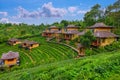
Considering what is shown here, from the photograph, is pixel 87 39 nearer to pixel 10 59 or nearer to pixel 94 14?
pixel 10 59

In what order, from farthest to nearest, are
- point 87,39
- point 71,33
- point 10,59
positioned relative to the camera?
1. point 71,33
2. point 10,59
3. point 87,39

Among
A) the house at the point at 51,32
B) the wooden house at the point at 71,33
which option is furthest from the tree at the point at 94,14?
the house at the point at 51,32

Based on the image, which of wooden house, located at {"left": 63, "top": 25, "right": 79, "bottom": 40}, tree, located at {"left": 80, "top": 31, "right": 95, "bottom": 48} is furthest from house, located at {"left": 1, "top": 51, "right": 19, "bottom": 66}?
wooden house, located at {"left": 63, "top": 25, "right": 79, "bottom": 40}

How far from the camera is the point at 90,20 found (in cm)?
5744

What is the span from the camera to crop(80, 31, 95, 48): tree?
121 ft

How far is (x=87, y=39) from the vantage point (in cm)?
3678

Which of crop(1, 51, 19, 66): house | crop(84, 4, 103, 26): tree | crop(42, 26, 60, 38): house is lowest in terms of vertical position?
crop(1, 51, 19, 66): house

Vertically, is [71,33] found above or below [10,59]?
above

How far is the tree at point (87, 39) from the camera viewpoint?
36906 mm

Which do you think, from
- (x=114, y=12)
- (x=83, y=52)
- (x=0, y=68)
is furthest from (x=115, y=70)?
(x=114, y=12)

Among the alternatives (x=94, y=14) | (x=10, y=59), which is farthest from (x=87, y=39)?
(x=94, y=14)

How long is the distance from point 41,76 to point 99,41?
25380 mm

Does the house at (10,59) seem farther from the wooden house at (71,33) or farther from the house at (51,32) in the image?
the house at (51,32)

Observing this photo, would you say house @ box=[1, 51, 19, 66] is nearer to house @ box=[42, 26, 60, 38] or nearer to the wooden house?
the wooden house
